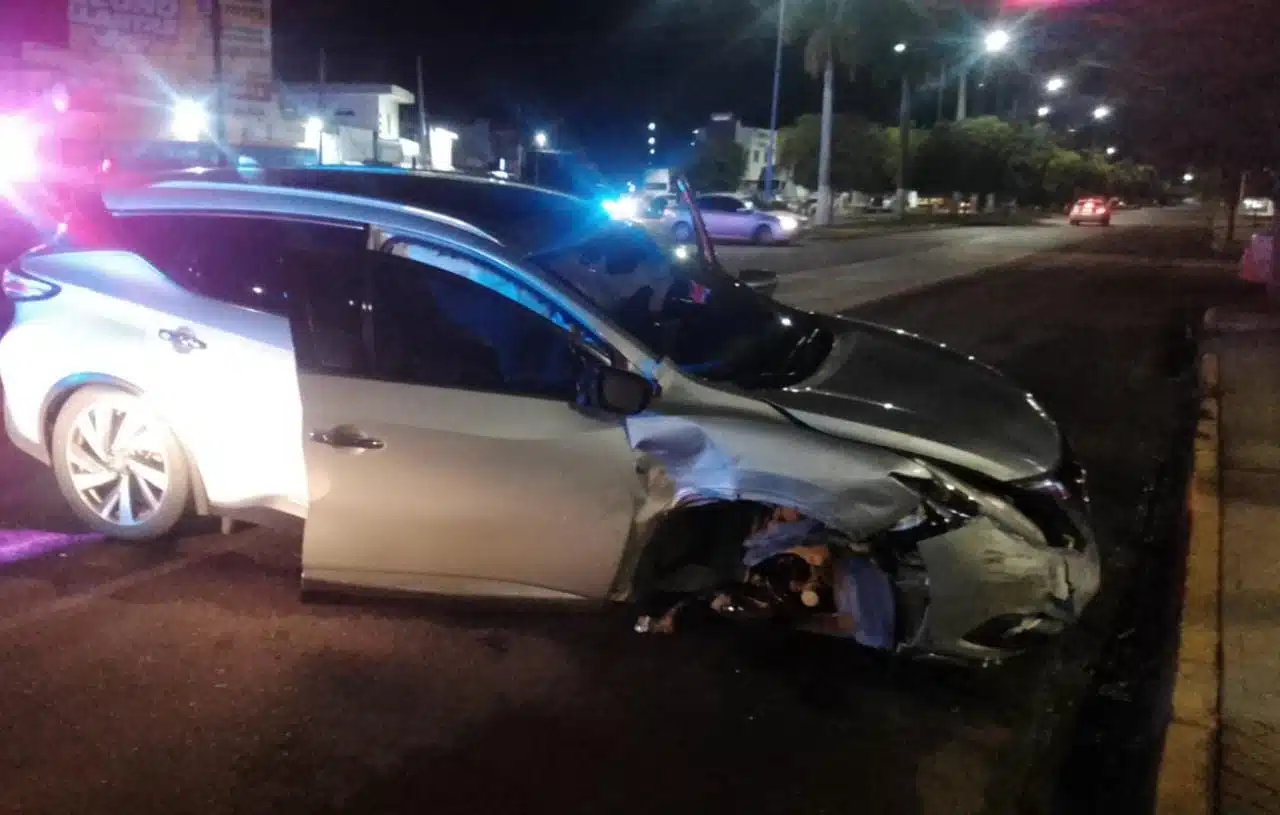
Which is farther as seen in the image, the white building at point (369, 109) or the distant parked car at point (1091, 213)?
the distant parked car at point (1091, 213)

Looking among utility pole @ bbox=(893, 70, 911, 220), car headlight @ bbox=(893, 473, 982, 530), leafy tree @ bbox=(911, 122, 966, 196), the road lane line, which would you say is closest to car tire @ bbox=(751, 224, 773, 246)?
utility pole @ bbox=(893, 70, 911, 220)

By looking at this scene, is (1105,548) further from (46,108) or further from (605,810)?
(46,108)

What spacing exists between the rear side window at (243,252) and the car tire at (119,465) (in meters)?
0.64

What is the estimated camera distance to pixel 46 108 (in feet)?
65.9

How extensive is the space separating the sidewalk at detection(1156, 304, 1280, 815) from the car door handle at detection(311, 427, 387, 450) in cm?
292

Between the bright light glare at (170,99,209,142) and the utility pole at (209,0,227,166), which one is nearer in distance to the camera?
the utility pole at (209,0,227,166)

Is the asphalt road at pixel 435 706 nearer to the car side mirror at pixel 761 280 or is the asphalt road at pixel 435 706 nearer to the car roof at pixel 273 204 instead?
the car roof at pixel 273 204

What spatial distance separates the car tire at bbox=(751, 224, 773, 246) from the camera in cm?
3288

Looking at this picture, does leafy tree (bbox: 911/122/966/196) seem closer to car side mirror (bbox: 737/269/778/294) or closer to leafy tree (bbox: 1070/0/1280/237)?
leafy tree (bbox: 1070/0/1280/237)

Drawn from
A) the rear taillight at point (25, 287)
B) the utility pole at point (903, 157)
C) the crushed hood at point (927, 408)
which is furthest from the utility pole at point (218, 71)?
the utility pole at point (903, 157)

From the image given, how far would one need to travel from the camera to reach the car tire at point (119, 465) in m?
5.31

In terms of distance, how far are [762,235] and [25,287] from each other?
93.2ft

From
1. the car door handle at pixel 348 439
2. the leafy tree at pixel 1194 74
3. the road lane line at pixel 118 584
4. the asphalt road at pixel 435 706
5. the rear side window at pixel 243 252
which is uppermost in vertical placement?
the leafy tree at pixel 1194 74

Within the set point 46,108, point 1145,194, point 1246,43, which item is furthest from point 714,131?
point 1246,43
